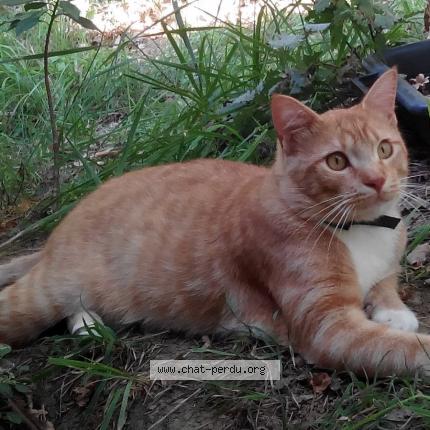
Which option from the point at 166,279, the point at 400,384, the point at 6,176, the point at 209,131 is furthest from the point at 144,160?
the point at 400,384

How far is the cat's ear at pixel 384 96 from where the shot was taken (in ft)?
7.23

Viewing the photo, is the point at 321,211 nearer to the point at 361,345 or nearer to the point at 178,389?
the point at 361,345

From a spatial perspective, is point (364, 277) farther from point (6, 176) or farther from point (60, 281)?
point (6, 176)

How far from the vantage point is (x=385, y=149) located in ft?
6.97

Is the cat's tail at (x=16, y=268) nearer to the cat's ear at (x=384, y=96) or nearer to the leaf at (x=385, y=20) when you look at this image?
the cat's ear at (x=384, y=96)

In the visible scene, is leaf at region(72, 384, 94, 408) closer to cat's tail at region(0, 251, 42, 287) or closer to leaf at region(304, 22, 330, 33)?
cat's tail at region(0, 251, 42, 287)

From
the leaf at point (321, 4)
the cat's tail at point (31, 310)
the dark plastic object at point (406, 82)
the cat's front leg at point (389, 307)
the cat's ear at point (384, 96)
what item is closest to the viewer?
the cat's front leg at point (389, 307)

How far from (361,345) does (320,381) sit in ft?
0.53

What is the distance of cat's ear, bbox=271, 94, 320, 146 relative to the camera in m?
2.11

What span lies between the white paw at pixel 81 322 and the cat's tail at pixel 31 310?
54mm

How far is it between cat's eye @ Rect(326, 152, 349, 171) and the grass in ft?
1.88

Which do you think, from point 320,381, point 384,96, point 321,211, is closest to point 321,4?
point 384,96

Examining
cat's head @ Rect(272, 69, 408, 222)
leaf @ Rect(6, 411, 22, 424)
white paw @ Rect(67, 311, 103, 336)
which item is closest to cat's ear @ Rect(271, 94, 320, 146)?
cat's head @ Rect(272, 69, 408, 222)

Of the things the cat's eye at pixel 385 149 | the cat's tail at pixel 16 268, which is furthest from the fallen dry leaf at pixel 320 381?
the cat's tail at pixel 16 268
